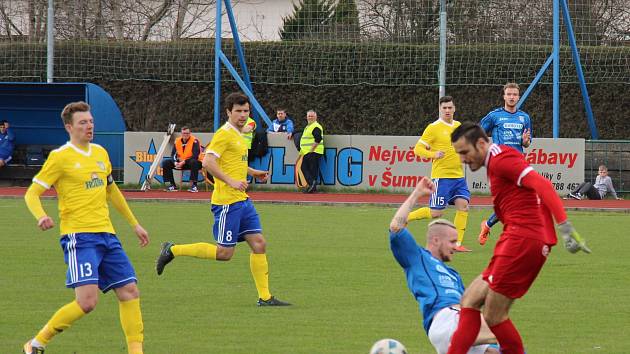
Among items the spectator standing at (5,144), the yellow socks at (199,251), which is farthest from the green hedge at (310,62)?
the yellow socks at (199,251)

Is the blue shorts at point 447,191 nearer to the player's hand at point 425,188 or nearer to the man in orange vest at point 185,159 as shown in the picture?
the player's hand at point 425,188

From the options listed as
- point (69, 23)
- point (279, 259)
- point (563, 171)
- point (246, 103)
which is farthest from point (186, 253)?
point (69, 23)

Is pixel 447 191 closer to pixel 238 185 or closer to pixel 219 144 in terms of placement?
pixel 219 144

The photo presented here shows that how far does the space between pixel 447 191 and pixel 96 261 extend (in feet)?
28.0

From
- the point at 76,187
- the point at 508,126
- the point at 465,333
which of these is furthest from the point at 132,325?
the point at 508,126

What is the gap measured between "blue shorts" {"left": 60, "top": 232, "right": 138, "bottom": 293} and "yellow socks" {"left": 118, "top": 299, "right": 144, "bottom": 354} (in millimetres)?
181

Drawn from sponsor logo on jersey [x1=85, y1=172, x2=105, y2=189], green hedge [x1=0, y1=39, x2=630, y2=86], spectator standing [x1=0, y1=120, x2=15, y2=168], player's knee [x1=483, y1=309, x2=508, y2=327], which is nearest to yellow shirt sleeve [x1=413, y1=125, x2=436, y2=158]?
sponsor logo on jersey [x1=85, y1=172, x2=105, y2=189]

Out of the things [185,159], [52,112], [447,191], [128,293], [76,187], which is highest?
[52,112]

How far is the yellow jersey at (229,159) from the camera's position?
37.7 feet

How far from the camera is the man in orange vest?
27.6 metres

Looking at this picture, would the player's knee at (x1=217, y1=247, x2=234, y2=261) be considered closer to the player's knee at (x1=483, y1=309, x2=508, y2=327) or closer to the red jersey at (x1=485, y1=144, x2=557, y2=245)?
the red jersey at (x1=485, y1=144, x2=557, y2=245)

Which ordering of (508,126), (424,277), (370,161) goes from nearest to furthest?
(424,277)
(508,126)
(370,161)

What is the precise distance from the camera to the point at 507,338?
23.8ft

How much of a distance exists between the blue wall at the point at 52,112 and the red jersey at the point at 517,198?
22.5 metres
